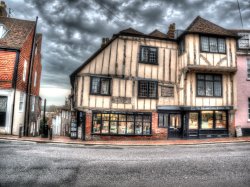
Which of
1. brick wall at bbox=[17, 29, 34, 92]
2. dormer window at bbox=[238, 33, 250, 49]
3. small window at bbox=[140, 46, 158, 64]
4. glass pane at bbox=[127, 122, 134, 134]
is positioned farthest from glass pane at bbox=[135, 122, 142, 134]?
dormer window at bbox=[238, 33, 250, 49]

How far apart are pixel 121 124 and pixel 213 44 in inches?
407

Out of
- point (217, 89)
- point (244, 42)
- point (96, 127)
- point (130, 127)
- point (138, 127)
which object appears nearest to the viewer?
point (96, 127)

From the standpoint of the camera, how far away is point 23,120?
706 inches

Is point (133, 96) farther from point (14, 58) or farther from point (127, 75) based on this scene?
point (14, 58)

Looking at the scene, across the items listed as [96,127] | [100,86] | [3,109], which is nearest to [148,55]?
[100,86]

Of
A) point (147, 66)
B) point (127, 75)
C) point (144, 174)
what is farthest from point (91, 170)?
point (147, 66)

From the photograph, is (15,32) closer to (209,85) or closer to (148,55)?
(148,55)

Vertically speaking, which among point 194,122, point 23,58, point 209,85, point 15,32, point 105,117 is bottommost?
point 194,122

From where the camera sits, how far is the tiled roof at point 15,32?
1630 centimetres

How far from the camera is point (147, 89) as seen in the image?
17312mm

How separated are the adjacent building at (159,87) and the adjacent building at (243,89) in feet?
2.50

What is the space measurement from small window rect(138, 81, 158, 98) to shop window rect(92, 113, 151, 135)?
1.70 m

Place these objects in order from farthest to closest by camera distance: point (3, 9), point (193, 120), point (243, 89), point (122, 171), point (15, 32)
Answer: point (3, 9)
point (243, 89)
point (15, 32)
point (193, 120)
point (122, 171)

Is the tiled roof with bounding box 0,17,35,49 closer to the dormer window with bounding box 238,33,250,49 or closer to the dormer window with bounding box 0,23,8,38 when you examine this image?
the dormer window with bounding box 0,23,8,38
